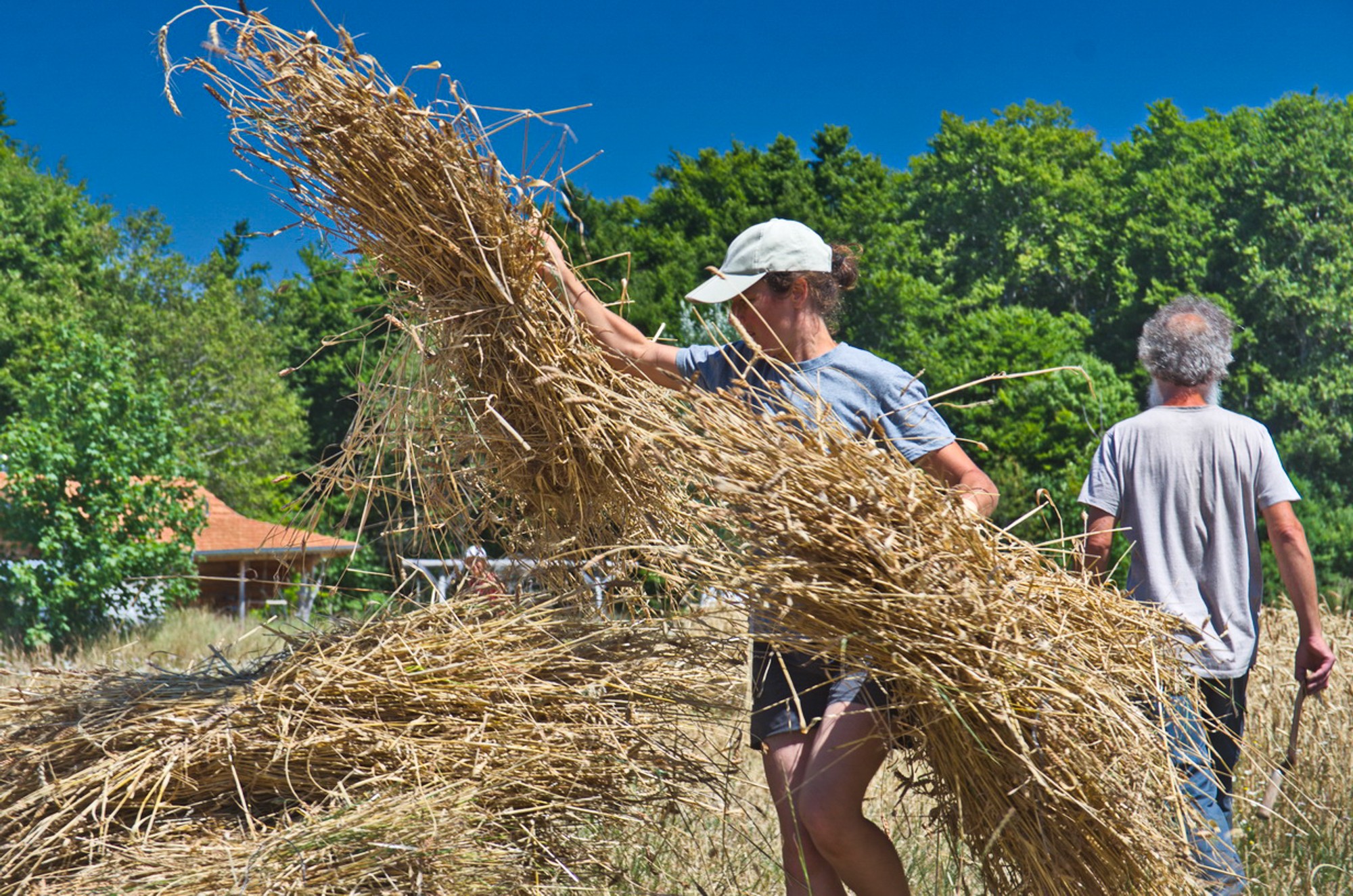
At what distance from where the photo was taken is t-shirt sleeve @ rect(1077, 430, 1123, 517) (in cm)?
280

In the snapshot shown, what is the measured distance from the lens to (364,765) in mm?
2297

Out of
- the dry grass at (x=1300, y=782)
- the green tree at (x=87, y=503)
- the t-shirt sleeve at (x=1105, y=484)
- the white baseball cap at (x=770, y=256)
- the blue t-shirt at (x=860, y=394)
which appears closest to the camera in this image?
the blue t-shirt at (x=860, y=394)

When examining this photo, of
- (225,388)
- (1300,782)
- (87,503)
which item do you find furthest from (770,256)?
(225,388)

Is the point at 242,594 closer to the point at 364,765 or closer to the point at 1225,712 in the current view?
the point at 364,765

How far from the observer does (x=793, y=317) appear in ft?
8.27

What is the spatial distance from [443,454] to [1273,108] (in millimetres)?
27772

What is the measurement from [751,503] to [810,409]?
0.33 meters

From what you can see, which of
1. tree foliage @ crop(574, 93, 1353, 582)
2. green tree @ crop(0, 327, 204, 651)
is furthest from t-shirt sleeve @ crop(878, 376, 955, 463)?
tree foliage @ crop(574, 93, 1353, 582)

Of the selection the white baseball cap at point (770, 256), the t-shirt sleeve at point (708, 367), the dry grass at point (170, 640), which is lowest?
the dry grass at point (170, 640)

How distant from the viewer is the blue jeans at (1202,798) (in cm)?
203

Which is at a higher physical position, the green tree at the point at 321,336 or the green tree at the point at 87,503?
the green tree at the point at 321,336

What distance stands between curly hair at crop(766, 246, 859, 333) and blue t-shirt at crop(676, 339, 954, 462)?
0.13m

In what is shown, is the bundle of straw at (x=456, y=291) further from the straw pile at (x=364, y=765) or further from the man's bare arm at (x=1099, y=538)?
the man's bare arm at (x=1099, y=538)

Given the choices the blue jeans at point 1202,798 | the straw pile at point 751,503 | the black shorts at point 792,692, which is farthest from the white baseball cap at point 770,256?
the blue jeans at point 1202,798
